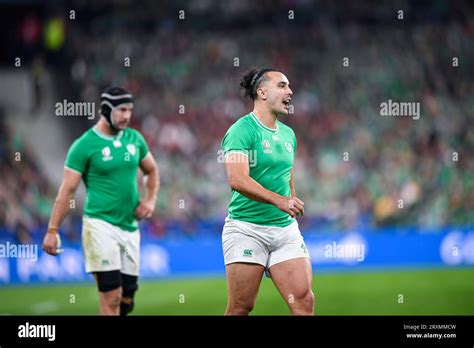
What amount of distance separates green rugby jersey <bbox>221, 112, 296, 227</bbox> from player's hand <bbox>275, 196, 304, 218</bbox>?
0.44 m

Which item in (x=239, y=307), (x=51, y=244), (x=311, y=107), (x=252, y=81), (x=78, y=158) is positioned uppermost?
(x=311, y=107)

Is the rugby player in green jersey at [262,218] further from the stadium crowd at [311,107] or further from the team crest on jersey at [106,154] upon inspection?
the stadium crowd at [311,107]

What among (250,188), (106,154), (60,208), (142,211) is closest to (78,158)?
(106,154)

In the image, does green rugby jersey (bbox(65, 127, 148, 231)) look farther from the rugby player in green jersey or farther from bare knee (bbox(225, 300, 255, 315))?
bare knee (bbox(225, 300, 255, 315))

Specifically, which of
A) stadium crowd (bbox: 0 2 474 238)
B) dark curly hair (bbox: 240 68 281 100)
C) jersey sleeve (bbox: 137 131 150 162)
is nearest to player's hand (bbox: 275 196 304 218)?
dark curly hair (bbox: 240 68 281 100)

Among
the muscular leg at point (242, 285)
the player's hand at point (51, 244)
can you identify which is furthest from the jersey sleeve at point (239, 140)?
the player's hand at point (51, 244)

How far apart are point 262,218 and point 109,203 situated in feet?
5.65

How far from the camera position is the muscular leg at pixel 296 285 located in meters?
6.45

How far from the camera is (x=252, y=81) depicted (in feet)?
22.7

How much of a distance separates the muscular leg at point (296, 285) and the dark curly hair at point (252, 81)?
1.31 meters

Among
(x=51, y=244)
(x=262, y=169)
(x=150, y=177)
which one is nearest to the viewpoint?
(x=262, y=169)

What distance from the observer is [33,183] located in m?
14.3

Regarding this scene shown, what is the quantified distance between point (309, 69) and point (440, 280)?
17.1 ft

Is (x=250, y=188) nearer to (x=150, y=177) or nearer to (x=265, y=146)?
(x=265, y=146)
